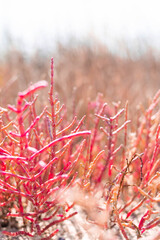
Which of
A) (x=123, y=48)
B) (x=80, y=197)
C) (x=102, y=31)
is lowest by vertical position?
(x=80, y=197)

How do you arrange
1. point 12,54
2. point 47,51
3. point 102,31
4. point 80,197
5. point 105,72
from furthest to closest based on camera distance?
point 47,51, point 12,54, point 102,31, point 105,72, point 80,197

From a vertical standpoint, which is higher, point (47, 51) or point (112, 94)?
point (47, 51)

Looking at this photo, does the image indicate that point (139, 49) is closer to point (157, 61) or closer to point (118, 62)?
point (157, 61)

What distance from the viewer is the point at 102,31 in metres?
6.62

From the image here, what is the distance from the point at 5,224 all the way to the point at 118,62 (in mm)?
5642

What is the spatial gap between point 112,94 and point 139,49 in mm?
3803

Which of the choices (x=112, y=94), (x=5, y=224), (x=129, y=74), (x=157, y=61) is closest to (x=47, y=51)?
(x=129, y=74)

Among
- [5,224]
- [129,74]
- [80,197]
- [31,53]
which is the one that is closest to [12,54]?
[31,53]

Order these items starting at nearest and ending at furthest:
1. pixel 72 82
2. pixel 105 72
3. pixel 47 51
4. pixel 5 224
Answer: pixel 5 224, pixel 72 82, pixel 105 72, pixel 47 51

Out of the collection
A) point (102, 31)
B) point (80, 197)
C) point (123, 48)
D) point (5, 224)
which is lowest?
point (5, 224)

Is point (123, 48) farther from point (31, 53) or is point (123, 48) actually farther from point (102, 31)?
point (31, 53)

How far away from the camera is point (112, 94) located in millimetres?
4398

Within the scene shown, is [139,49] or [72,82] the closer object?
[72,82]

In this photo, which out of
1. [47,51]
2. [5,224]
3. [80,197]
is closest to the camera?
[80,197]
